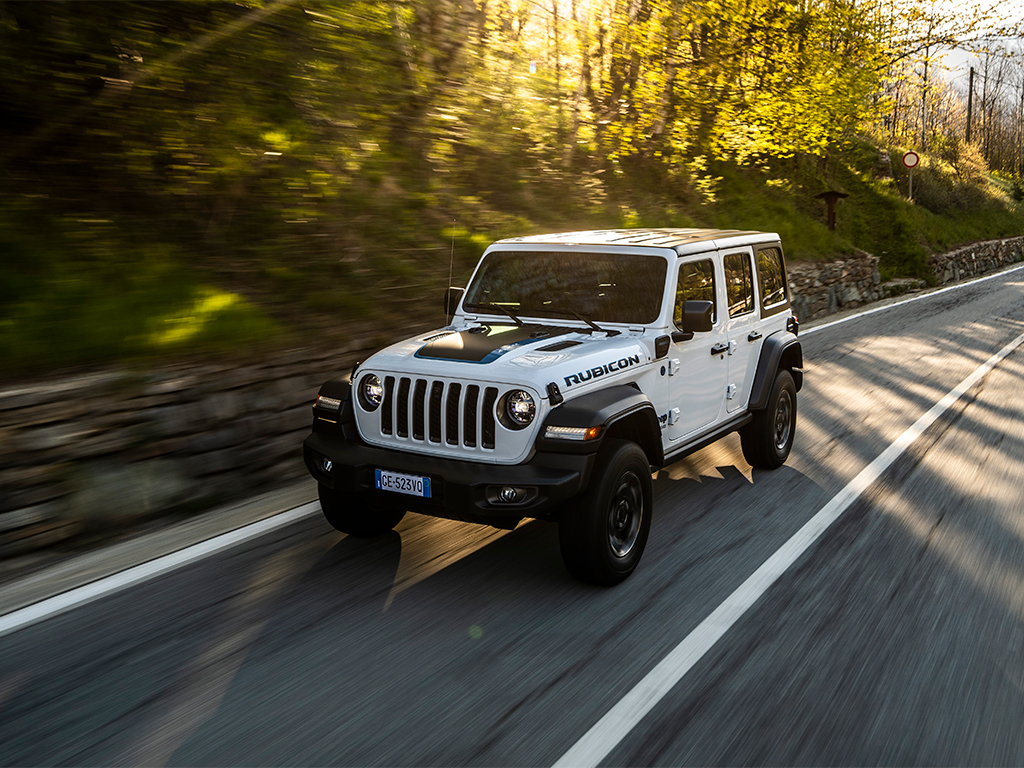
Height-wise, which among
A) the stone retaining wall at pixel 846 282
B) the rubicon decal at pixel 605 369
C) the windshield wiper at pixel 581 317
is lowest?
the stone retaining wall at pixel 846 282

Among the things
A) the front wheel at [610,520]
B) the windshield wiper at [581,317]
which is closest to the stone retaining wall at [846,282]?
the windshield wiper at [581,317]

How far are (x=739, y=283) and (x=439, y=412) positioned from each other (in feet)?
9.65

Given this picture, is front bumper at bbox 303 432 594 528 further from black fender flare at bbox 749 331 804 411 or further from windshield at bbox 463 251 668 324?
black fender flare at bbox 749 331 804 411

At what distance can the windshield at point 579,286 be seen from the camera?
213 inches

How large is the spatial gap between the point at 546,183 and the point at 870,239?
16458 mm

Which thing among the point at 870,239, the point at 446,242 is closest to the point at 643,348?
the point at 446,242

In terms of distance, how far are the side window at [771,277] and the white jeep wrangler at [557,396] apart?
1.50ft

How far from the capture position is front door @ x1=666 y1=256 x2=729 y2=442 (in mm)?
5434

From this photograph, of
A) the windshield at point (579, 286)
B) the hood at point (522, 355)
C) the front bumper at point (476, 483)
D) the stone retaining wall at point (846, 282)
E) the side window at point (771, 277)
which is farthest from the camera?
the stone retaining wall at point (846, 282)

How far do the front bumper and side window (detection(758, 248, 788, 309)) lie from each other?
3.17 m

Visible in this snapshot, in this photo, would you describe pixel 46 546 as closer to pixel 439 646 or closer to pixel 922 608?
pixel 439 646

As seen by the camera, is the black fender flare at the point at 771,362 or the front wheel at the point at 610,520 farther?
the black fender flare at the point at 771,362

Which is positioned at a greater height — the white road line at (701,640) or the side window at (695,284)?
the side window at (695,284)

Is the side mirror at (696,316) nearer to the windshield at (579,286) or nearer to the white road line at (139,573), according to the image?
the windshield at (579,286)
